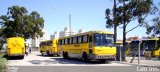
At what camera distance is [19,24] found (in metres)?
68.6

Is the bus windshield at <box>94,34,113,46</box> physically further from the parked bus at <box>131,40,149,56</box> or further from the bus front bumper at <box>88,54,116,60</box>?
the parked bus at <box>131,40,149,56</box>

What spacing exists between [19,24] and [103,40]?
42.8 metres

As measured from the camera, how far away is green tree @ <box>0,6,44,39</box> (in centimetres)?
6894

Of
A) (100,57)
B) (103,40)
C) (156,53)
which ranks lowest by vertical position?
(156,53)

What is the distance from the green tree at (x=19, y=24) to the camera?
226ft

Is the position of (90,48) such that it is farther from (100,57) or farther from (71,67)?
(71,67)

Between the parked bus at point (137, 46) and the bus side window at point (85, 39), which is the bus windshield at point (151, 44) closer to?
the parked bus at point (137, 46)

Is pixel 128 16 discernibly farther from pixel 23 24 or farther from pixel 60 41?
pixel 23 24

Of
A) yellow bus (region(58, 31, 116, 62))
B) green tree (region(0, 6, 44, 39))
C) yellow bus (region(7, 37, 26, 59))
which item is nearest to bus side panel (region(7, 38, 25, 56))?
yellow bus (region(7, 37, 26, 59))

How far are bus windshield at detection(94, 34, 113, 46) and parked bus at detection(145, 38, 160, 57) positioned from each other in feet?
56.3

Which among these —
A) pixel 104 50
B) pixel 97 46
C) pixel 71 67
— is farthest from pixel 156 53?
pixel 71 67

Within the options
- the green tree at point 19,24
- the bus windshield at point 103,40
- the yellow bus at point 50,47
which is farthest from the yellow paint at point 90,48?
the green tree at point 19,24

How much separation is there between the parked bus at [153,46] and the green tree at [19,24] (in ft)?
95.2

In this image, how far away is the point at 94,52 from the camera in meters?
27.8
